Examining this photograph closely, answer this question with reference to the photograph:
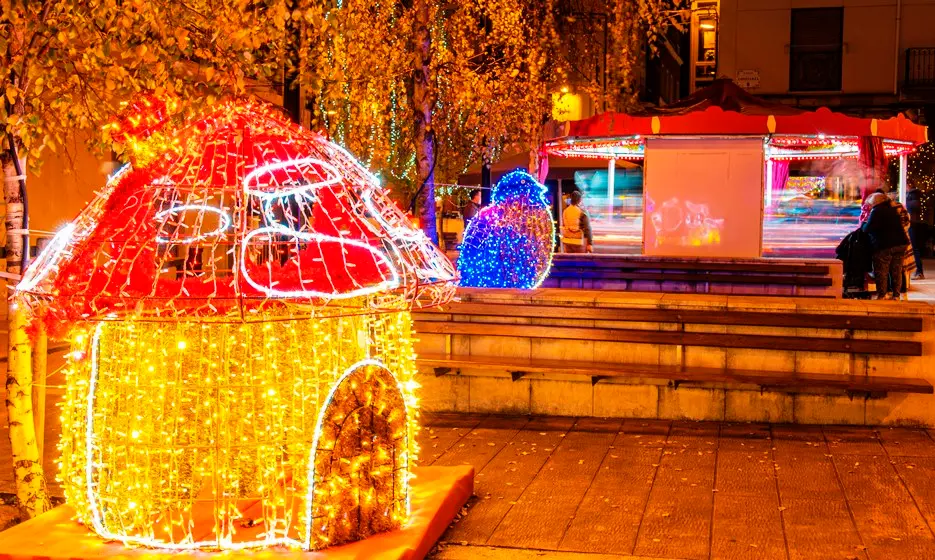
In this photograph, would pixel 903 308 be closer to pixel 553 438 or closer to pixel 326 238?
pixel 553 438

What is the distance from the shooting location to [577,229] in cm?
1777

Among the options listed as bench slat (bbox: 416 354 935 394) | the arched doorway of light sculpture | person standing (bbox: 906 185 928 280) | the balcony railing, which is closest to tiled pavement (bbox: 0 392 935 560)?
bench slat (bbox: 416 354 935 394)

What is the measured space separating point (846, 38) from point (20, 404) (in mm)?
26233

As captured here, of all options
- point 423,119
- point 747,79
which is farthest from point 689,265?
point 747,79

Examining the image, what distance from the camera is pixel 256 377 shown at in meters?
5.56

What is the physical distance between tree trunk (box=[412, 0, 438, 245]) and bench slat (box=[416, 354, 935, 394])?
756 centimetres

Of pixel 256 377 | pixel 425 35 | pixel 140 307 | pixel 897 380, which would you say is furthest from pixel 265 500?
pixel 425 35

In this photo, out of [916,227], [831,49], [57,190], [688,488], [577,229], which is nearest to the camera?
[688,488]

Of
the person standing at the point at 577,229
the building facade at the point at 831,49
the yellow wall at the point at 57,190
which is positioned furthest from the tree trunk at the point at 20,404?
the building facade at the point at 831,49

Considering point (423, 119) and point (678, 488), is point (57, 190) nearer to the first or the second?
point (423, 119)

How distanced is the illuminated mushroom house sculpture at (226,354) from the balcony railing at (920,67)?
26.5 meters

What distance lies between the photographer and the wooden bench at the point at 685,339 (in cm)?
873

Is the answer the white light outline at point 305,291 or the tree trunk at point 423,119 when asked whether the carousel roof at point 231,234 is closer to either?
the white light outline at point 305,291

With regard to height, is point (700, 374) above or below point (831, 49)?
below
